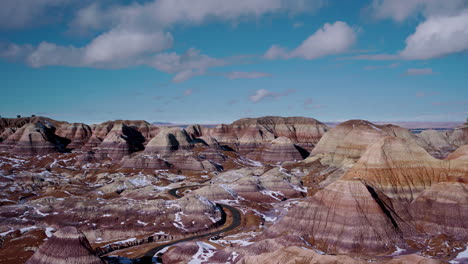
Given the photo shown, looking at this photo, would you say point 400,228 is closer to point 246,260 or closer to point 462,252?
point 462,252

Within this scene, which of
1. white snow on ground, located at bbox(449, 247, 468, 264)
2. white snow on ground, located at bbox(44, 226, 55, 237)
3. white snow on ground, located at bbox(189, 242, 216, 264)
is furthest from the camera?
white snow on ground, located at bbox(44, 226, 55, 237)

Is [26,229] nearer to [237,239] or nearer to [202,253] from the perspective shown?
[202,253]

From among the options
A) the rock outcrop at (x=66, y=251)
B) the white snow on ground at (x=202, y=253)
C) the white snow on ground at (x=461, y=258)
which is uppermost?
the rock outcrop at (x=66, y=251)

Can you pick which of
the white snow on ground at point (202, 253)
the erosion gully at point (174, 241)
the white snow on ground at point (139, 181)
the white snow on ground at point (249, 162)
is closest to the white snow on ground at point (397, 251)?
the white snow on ground at point (202, 253)

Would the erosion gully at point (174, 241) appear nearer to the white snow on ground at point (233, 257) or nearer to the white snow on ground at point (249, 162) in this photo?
the white snow on ground at point (233, 257)

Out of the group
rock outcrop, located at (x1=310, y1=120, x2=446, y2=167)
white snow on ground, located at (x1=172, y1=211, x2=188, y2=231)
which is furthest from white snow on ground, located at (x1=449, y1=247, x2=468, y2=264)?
rock outcrop, located at (x1=310, y1=120, x2=446, y2=167)

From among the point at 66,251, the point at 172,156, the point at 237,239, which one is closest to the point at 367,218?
the point at 237,239

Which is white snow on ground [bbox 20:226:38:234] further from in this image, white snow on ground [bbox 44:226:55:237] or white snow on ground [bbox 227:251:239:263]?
white snow on ground [bbox 227:251:239:263]
